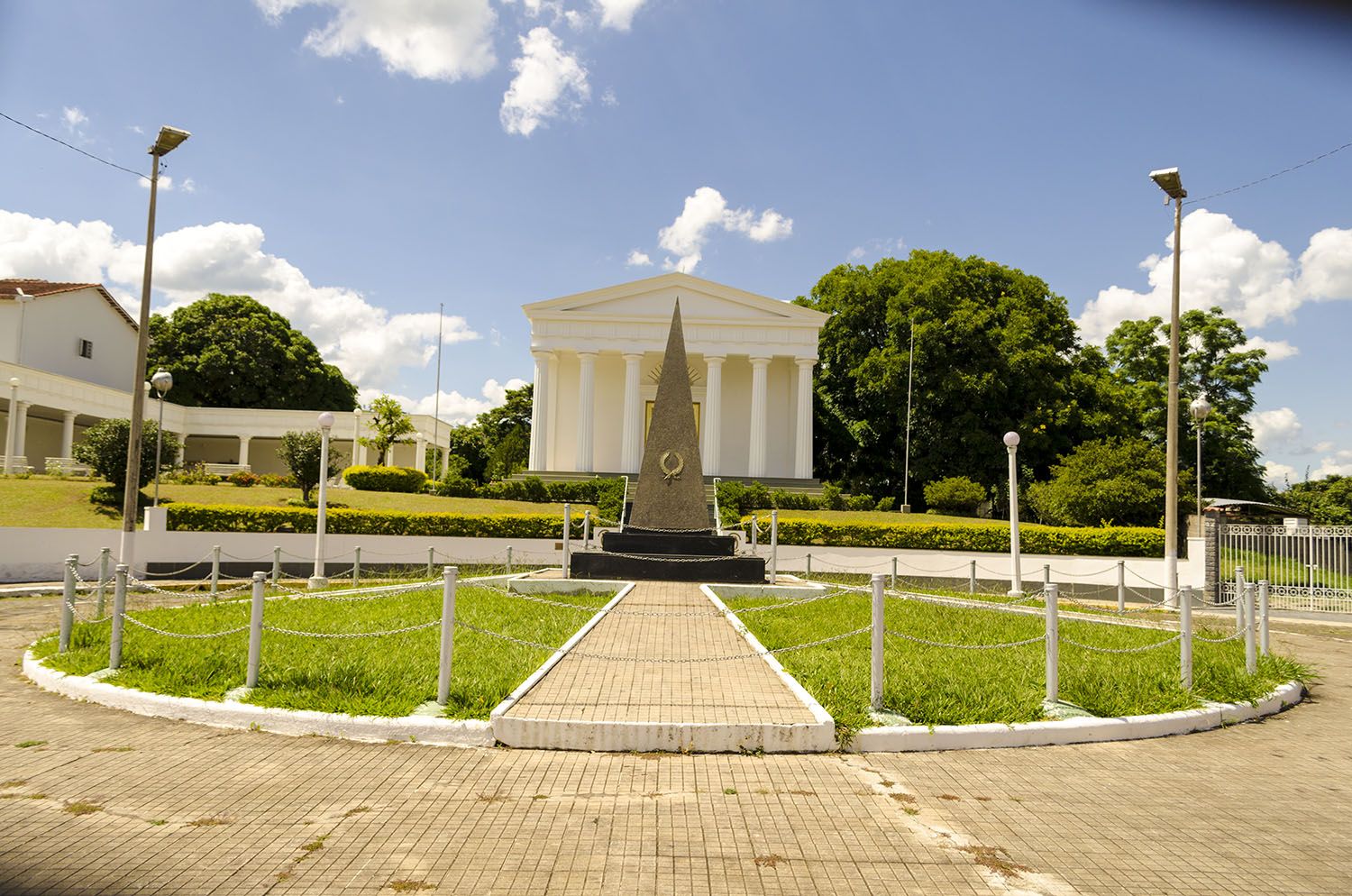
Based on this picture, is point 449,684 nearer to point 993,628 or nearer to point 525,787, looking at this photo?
point 525,787

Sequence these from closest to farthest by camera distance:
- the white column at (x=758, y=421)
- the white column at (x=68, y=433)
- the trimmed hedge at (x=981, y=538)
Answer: the trimmed hedge at (x=981, y=538) < the white column at (x=68, y=433) < the white column at (x=758, y=421)

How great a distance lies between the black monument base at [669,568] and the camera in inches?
650

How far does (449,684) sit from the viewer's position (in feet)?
23.0

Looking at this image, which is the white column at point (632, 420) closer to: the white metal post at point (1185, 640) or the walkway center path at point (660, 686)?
the walkway center path at point (660, 686)

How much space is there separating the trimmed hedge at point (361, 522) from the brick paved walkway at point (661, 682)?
1349 cm

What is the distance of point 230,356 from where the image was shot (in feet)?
167

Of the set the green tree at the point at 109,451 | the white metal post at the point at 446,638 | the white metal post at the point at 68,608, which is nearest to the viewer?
the white metal post at the point at 446,638

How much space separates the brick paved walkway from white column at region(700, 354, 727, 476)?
28.2 meters

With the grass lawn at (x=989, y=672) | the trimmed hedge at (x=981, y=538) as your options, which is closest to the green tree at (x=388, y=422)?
the trimmed hedge at (x=981, y=538)

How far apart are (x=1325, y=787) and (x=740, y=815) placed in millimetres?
4110

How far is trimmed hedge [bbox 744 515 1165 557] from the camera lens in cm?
2417

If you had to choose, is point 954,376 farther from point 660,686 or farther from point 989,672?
point 660,686

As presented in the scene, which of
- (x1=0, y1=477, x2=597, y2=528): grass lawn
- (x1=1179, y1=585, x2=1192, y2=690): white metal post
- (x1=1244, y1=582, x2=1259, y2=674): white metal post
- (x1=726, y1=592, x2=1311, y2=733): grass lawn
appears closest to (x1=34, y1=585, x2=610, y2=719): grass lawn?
(x1=726, y1=592, x2=1311, y2=733): grass lawn

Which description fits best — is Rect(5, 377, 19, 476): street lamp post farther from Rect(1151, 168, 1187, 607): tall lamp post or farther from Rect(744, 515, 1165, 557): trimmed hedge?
Rect(1151, 168, 1187, 607): tall lamp post
